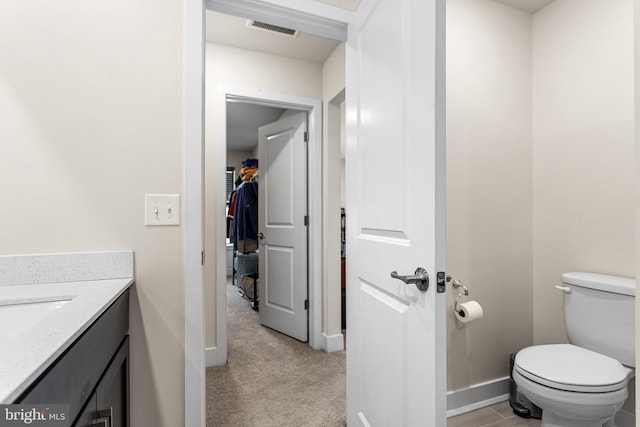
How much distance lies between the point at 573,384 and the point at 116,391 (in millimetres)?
1668

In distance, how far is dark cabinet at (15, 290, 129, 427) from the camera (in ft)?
1.87

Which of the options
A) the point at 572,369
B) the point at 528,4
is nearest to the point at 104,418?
A: the point at 572,369

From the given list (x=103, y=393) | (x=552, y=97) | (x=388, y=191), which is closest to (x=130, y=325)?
(x=103, y=393)

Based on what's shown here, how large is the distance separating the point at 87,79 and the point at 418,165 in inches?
48.4

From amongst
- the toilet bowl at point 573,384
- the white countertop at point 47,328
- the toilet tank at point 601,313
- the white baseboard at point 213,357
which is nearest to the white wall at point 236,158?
the white baseboard at point 213,357

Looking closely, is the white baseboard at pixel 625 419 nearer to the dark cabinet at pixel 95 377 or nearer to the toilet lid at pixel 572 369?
the toilet lid at pixel 572 369

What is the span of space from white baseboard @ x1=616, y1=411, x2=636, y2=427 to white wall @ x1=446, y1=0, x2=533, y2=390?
0.50 meters

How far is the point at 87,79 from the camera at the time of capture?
47.0 inches

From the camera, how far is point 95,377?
814 mm

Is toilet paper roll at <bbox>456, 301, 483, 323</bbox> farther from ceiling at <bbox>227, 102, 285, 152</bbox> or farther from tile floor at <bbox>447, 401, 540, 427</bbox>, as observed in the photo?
ceiling at <bbox>227, 102, 285, 152</bbox>

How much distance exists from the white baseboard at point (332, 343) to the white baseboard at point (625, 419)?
1680 mm

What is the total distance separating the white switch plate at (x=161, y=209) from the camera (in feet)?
4.14

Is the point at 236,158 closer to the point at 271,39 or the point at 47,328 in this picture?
the point at 271,39

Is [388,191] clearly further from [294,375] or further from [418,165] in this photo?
[294,375]
